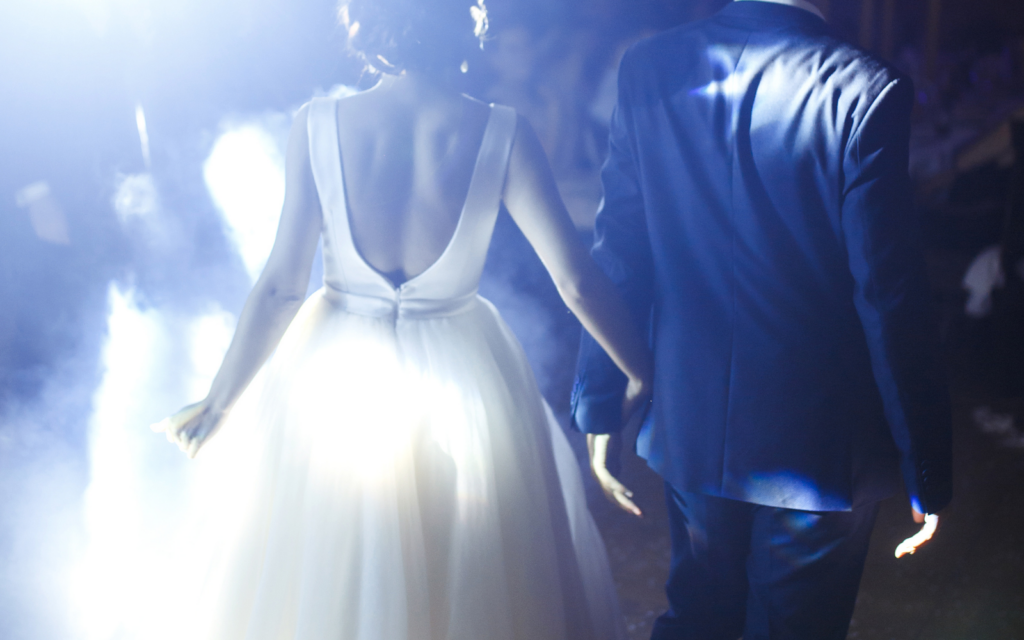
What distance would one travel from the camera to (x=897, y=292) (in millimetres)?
844

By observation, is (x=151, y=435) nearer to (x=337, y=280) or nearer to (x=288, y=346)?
(x=288, y=346)

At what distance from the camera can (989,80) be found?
5.47 ft

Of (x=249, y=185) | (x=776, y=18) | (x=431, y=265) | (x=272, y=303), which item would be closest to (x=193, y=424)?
(x=272, y=303)

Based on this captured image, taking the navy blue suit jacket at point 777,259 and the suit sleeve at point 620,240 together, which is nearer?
the navy blue suit jacket at point 777,259

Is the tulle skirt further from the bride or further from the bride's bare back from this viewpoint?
the bride's bare back

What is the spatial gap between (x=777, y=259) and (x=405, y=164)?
515 millimetres

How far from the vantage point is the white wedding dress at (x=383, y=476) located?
0.93 meters

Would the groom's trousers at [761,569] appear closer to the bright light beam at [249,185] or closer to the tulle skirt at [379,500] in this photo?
the tulle skirt at [379,500]

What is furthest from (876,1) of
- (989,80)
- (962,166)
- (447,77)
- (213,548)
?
(213,548)

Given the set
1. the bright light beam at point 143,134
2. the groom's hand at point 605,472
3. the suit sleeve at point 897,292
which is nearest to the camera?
the suit sleeve at point 897,292

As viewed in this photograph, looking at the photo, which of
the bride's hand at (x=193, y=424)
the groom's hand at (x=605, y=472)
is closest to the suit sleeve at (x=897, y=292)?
the groom's hand at (x=605, y=472)

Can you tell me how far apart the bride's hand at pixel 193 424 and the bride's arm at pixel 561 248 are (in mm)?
534

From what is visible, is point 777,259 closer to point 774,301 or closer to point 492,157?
point 774,301

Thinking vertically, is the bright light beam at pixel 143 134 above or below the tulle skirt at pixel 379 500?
above
